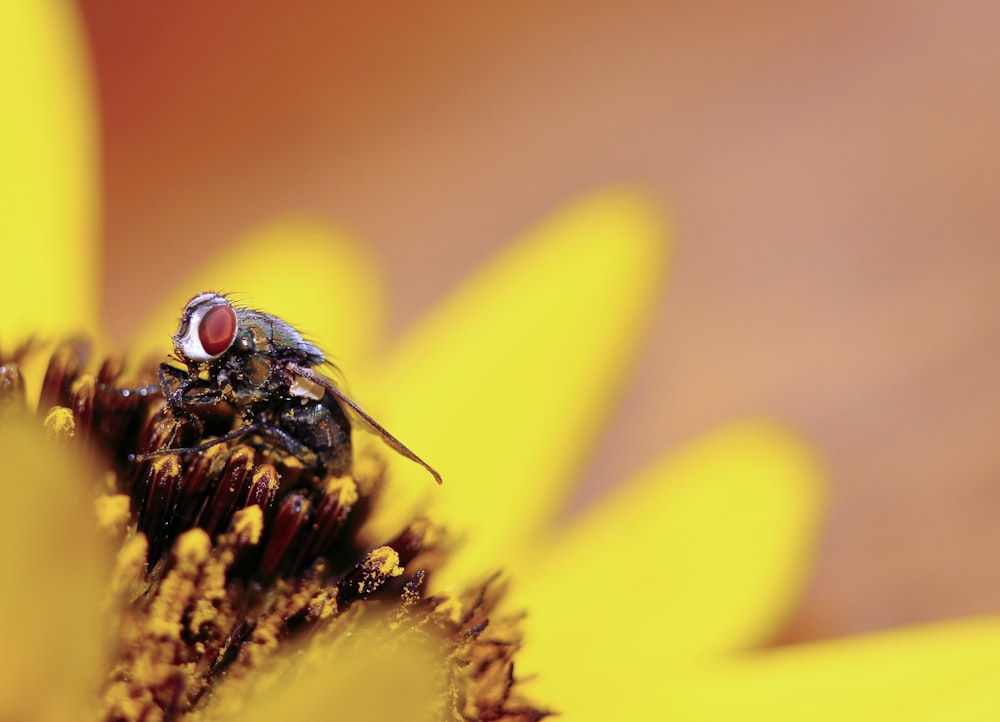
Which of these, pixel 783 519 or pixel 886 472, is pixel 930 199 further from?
pixel 783 519

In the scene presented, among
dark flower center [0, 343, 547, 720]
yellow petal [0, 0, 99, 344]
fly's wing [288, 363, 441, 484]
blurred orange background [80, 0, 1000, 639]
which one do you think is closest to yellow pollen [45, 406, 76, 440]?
dark flower center [0, 343, 547, 720]

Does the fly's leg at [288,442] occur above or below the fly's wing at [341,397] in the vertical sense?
below

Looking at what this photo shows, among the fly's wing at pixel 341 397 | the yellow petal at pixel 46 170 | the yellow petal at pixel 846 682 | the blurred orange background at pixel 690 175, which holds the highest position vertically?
the blurred orange background at pixel 690 175

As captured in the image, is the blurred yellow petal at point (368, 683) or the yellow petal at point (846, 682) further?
the yellow petal at point (846, 682)

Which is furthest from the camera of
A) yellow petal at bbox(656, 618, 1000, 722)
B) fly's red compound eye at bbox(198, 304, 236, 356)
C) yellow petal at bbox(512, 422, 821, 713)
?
yellow petal at bbox(512, 422, 821, 713)

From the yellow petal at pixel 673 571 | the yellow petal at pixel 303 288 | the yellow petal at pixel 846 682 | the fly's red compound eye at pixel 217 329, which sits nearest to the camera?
the fly's red compound eye at pixel 217 329

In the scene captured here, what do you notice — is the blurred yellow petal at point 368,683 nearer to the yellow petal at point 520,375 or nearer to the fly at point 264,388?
the fly at point 264,388

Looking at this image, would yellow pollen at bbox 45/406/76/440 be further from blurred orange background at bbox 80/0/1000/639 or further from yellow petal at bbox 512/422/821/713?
blurred orange background at bbox 80/0/1000/639

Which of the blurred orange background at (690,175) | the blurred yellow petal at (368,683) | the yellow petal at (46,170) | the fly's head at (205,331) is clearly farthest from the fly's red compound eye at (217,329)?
the blurred orange background at (690,175)
